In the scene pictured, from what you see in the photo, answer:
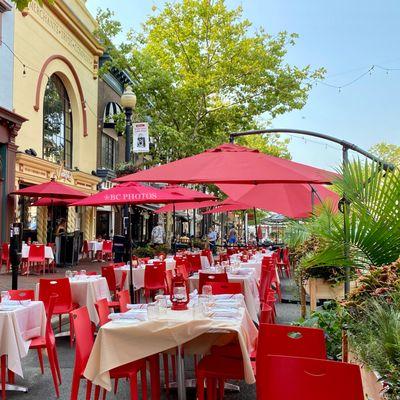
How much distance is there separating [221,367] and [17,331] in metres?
2.35

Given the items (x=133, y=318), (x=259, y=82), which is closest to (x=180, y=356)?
(x=133, y=318)

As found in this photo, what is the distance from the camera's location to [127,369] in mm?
4652

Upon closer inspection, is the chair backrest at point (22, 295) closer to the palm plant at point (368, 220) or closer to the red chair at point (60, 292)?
the red chair at point (60, 292)

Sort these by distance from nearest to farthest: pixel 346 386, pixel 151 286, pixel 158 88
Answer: pixel 346 386 < pixel 151 286 < pixel 158 88

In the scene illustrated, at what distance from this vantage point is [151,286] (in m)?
10.6

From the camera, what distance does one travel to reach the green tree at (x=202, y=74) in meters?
20.0

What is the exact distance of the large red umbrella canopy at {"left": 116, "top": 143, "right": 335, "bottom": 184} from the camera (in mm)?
5965

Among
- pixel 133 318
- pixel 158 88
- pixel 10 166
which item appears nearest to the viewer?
pixel 133 318

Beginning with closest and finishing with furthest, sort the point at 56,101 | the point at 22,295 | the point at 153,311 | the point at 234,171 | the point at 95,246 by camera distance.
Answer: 1. the point at 153,311
2. the point at 234,171
3. the point at 22,295
4. the point at 56,101
5. the point at 95,246

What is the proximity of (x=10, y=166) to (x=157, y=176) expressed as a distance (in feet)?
38.6

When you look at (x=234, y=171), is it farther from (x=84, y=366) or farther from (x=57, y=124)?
(x=57, y=124)

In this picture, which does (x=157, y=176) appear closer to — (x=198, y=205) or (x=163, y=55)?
(x=198, y=205)

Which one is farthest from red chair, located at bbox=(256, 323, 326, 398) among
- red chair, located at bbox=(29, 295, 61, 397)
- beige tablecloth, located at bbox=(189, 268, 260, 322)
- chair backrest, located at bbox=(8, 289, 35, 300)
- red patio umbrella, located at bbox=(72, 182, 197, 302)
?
red patio umbrella, located at bbox=(72, 182, 197, 302)

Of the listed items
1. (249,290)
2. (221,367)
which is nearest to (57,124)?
(249,290)
